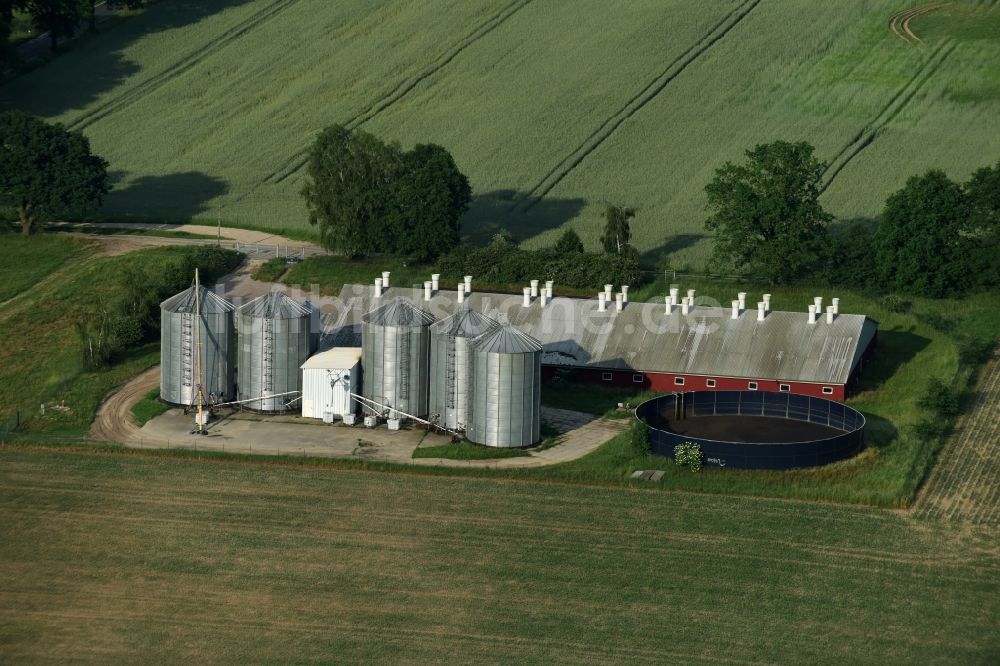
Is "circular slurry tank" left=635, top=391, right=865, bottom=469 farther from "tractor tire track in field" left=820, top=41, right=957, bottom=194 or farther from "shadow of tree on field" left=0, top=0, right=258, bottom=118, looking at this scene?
"shadow of tree on field" left=0, top=0, right=258, bottom=118

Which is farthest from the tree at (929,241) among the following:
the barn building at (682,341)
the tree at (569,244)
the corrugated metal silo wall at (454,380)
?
the corrugated metal silo wall at (454,380)

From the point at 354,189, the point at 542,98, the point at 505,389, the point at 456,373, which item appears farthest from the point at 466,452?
the point at 542,98

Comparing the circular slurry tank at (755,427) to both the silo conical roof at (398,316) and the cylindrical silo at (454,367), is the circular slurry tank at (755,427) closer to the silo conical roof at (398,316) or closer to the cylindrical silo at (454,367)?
the cylindrical silo at (454,367)

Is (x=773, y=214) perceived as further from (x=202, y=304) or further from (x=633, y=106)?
(x=633, y=106)

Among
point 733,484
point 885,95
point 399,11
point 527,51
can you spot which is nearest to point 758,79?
point 885,95

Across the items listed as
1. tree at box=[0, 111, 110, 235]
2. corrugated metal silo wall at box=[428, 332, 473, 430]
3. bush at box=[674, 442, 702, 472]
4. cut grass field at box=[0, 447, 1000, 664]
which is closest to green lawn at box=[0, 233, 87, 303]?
tree at box=[0, 111, 110, 235]

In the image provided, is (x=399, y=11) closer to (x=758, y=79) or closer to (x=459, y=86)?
(x=459, y=86)
